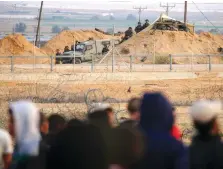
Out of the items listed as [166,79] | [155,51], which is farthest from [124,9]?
[166,79]

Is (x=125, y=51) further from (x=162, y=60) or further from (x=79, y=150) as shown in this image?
(x=79, y=150)

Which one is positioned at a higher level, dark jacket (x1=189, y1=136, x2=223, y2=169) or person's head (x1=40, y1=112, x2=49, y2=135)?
person's head (x1=40, y1=112, x2=49, y2=135)

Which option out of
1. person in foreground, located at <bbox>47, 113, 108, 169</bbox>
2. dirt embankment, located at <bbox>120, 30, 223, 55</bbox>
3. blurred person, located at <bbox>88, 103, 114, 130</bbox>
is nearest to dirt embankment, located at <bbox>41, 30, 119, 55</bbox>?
dirt embankment, located at <bbox>120, 30, 223, 55</bbox>

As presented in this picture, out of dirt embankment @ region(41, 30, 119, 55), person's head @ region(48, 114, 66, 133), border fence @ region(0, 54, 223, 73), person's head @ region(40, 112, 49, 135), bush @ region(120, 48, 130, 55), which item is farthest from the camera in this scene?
dirt embankment @ region(41, 30, 119, 55)

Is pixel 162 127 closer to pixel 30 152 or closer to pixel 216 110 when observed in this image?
pixel 216 110

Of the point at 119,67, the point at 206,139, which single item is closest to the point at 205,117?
the point at 206,139

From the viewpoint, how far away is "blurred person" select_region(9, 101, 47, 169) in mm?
6277

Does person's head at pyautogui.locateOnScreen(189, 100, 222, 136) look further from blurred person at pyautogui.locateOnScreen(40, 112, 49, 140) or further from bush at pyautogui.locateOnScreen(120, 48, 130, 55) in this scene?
bush at pyautogui.locateOnScreen(120, 48, 130, 55)

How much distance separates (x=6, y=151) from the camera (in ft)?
23.5

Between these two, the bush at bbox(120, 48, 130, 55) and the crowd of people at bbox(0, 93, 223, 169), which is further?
the bush at bbox(120, 48, 130, 55)

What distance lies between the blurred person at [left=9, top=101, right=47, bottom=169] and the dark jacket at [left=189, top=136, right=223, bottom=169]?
108 centimetres

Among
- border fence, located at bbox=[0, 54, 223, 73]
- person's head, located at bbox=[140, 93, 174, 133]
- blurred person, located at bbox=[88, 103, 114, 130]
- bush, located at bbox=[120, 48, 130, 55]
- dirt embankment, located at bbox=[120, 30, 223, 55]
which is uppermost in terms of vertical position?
dirt embankment, located at bbox=[120, 30, 223, 55]

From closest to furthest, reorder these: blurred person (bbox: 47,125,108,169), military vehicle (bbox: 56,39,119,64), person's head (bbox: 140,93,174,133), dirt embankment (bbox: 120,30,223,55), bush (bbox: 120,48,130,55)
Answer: blurred person (bbox: 47,125,108,169)
person's head (bbox: 140,93,174,133)
military vehicle (bbox: 56,39,119,64)
bush (bbox: 120,48,130,55)
dirt embankment (bbox: 120,30,223,55)

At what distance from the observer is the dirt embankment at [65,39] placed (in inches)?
2337
